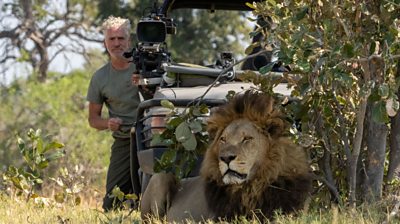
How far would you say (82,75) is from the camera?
23.1 m

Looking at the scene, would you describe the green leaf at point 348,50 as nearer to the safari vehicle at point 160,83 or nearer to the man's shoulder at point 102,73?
the safari vehicle at point 160,83

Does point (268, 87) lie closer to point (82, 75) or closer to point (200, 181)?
point (200, 181)

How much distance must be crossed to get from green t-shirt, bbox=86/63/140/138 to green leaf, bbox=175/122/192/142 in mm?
2323

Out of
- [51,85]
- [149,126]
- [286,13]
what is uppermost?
[286,13]

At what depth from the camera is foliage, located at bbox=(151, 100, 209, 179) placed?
6484 mm

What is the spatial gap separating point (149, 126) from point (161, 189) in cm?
47

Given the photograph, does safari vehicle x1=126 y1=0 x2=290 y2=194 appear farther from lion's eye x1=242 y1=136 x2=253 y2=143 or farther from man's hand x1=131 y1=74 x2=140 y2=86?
lion's eye x1=242 y1=136 x2=253 y2=143

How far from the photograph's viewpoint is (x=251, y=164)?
5965 millimetres

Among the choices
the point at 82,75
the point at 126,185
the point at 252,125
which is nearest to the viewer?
the point at 252,125

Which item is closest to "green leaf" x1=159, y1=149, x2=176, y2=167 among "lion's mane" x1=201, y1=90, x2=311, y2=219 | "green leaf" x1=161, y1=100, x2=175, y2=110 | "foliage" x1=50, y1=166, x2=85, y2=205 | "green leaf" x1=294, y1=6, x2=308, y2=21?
"green leaf" x1=161, y1=100, x2=175, y2=110

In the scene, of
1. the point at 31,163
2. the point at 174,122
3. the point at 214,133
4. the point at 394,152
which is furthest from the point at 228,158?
the point at 31,163

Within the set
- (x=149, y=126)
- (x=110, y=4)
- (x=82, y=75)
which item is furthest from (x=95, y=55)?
(x=149, y=126)

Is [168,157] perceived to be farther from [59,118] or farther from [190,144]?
[59,118]

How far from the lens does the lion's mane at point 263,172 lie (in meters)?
6.02
